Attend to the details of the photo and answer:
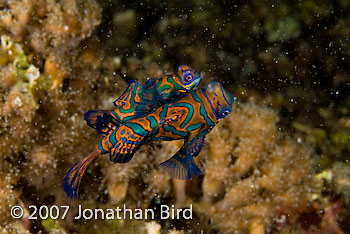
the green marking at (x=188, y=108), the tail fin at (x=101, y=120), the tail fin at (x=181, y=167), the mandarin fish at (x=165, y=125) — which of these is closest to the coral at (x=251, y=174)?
the tail fin at (x=181, y=167)

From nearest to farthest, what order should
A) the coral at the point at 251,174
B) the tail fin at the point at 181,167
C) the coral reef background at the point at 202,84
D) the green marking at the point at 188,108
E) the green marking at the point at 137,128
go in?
the green marking at the point at 137,128 < the green marking at the point at 188,108 < the tail fin at the point at 181,167 < the coral reef background at the point at 202,84 < the coral at the point at 251,174

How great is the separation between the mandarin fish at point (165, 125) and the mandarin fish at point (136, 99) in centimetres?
9

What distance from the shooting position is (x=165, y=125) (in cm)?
281

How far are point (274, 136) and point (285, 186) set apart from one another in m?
0.65

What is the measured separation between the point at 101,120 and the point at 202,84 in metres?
2.28

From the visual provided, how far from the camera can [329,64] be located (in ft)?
16.5

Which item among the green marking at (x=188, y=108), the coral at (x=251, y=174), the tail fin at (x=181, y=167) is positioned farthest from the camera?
the coral at (x=251, y=174)

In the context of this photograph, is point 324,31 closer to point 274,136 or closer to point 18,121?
point 274,136

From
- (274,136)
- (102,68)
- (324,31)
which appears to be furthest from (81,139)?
(324,31)

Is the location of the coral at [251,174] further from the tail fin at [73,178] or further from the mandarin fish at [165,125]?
the tail fin at [73,178]

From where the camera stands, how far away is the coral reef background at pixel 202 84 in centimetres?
352

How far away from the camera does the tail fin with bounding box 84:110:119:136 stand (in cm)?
288

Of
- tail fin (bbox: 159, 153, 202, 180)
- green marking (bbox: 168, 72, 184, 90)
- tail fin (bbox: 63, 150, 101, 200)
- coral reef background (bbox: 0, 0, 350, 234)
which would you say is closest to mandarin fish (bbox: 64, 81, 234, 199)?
tail fin (bbox: 63, 150, 101, 200)

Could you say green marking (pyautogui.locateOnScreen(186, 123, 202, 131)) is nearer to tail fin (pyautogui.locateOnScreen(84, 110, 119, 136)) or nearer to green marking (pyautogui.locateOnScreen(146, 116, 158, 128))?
green marking (pyautogui.locateOnScreen(146, 116, 158, 128))
